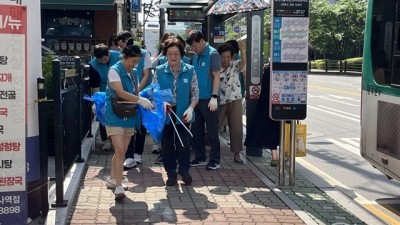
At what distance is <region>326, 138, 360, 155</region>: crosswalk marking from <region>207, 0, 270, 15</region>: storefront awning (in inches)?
146

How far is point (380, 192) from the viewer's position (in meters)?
7.45

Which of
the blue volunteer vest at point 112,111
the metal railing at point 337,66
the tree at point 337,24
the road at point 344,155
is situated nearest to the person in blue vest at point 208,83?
the blue volunteer vest at point 112,111

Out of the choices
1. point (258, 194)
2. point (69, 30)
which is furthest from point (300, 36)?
point (69, 30)

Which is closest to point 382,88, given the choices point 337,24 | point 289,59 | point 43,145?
point 289,59

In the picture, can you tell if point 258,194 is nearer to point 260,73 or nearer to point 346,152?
point 260,73

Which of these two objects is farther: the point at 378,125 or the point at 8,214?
the point at 378,125

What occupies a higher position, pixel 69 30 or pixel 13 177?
pixel 69 30

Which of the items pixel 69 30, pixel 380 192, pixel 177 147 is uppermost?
pixel 69 30

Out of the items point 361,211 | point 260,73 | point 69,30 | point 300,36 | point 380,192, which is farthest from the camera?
point 69,30

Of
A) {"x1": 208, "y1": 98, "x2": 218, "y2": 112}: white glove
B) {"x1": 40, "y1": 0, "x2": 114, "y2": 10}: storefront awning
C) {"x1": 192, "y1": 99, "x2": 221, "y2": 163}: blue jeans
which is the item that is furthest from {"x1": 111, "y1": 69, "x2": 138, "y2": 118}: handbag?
{"x1": 40, "y1": 0, "x2": 114, "y2": 10}: storefront awning

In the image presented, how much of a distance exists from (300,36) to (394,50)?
110cm

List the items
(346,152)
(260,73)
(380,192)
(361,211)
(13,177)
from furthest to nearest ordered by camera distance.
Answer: (346,152)
(260,73)
(380,192)
(361,211)
(13,177)

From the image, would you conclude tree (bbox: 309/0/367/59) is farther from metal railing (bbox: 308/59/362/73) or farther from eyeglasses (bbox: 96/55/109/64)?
eyeglasses (bbox: 96/55/109/64)

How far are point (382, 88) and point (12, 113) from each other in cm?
422
